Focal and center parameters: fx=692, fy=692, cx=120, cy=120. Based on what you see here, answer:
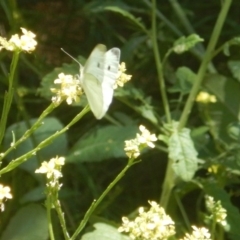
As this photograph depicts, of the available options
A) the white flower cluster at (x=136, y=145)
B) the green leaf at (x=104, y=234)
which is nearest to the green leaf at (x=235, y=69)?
the green leaf at (x=104, y=234)

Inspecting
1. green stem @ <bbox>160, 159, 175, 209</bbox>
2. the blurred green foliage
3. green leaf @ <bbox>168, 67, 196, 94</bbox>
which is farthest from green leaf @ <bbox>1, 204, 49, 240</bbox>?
green leaf @ <bbox>168, 67, 196, 94</bbox>

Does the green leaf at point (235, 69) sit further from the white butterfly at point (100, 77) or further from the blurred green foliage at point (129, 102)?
the white butterfly at point (100, 77)

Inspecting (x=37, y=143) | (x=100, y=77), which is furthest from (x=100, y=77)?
(x=37, y=143)

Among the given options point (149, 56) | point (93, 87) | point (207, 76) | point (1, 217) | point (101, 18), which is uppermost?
point (101, 18)

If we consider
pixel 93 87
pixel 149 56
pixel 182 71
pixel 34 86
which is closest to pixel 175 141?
pixel 182 71

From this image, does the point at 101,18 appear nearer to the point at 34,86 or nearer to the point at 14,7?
the point at 34,86

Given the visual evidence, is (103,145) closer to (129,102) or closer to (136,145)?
(129,102)

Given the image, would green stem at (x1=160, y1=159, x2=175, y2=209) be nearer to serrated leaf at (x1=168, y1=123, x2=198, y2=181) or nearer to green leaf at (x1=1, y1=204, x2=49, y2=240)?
serrated leaf at (x1=168, y1=123, x2=198, y2=181)
